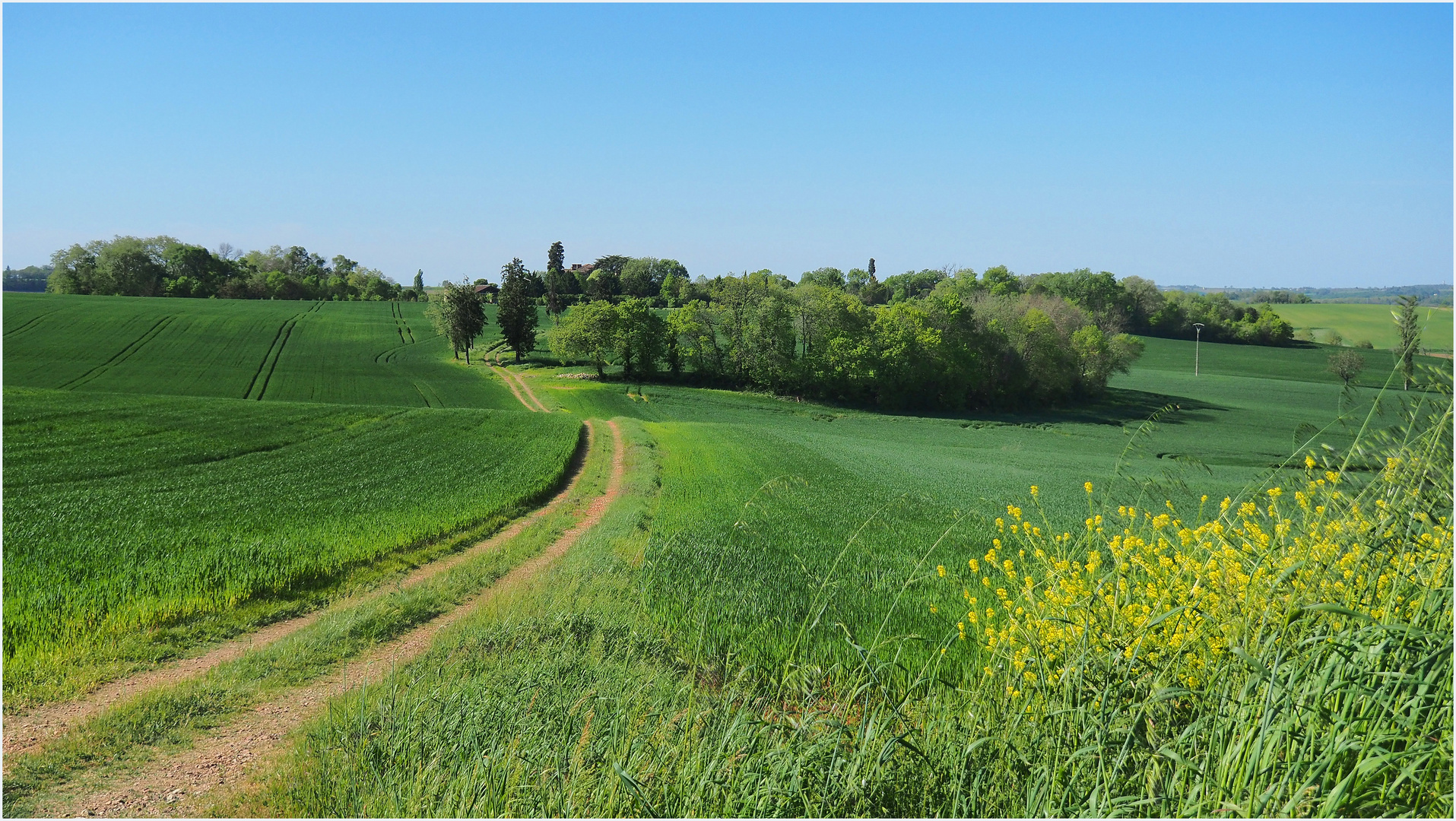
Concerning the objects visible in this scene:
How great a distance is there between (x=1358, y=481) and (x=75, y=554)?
16530 mm

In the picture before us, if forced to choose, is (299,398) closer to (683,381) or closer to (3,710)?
(683,381)

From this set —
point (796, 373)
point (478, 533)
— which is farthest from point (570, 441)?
point (796, 373)

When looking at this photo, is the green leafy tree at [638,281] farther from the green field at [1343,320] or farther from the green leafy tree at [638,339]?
the green field at [1343,320]

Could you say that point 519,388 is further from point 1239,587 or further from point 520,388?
point 1239,587

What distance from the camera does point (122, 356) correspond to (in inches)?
2406

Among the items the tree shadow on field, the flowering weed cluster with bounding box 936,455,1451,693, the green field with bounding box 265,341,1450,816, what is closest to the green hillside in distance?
the tree shadow on field

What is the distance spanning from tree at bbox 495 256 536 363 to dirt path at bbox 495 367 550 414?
4750 millimetres

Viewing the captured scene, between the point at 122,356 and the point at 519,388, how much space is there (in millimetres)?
32942

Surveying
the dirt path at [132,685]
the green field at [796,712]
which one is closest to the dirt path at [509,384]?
the green field at [796,712]

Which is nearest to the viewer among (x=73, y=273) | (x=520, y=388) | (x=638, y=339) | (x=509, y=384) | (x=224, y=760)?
(x=224, y=760)

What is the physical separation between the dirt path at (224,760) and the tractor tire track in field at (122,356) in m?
53.4

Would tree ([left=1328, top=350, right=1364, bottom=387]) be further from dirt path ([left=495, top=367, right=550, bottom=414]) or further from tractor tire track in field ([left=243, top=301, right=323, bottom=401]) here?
tractor tire track in field ([left=243, top=301, right=323, bottom=401])

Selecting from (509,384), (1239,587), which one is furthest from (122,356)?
(1239,587)

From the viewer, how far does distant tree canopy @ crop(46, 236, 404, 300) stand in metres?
107
